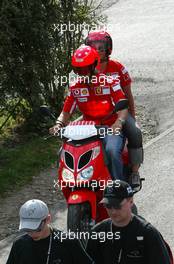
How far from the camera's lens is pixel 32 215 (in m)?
5.55

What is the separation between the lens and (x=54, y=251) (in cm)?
551

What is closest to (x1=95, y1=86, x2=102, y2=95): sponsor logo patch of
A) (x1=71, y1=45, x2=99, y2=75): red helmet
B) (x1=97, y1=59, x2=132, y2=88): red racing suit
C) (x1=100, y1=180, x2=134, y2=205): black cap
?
(x1=71, y1=45, x2=99, y2=75): red helmet

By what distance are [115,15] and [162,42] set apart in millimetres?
3372

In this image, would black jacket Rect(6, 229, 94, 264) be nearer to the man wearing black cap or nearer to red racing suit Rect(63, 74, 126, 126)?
the man wearing black cap

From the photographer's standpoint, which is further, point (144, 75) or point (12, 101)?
point (144, 75)

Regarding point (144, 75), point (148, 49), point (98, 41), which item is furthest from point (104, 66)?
point (148, 49)

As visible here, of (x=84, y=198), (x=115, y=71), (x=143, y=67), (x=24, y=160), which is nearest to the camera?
(x=84, y=198)

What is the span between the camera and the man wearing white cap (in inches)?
217

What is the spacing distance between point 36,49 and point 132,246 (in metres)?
6.44

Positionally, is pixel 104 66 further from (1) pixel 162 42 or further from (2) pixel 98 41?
(1) pixel 162 42

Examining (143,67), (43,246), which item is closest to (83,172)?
(43,246)

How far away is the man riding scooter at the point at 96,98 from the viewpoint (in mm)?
7492

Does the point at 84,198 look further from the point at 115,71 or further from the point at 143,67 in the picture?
the point at 143,67

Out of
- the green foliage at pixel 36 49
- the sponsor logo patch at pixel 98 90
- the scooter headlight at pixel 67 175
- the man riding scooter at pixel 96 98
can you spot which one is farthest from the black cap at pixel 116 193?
the green foliage at pixel 36 49
